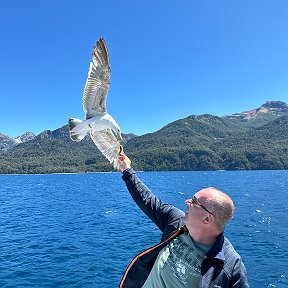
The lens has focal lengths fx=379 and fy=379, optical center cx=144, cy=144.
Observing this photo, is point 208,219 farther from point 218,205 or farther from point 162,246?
point 162,246

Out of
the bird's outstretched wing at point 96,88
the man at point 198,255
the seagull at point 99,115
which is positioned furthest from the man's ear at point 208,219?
the bird's outstretched wing at point 96,88

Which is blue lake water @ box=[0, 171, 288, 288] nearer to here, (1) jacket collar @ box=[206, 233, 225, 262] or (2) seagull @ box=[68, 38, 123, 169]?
(2) seagull @ box=[68, 38, 123, 169]

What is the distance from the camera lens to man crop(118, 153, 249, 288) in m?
3.51

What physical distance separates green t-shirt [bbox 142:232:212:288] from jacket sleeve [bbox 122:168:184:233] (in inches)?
17.4

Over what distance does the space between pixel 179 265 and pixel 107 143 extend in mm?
3221

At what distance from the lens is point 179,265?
3.72 m

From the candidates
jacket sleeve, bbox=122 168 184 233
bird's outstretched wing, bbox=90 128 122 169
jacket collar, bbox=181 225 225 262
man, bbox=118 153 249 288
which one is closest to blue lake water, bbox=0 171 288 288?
bird's outstretched wing, bbox=90 128 122 169

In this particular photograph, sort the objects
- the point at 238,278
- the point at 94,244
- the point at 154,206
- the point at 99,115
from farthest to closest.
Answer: the point at 94,244
the point at 99,115
the point at 154,206
the point at 238,278

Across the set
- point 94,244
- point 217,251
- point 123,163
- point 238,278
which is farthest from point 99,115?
point 94,244

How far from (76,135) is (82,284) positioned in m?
15.3

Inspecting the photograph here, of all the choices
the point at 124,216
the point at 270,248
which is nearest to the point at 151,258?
the point at 270,248

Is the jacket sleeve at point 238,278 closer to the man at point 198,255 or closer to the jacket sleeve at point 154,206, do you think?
the man at point 198,255

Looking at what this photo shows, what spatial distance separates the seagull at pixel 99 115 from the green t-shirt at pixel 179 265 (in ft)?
7.78

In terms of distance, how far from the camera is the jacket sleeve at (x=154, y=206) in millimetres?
4438
